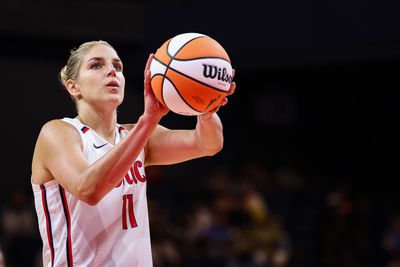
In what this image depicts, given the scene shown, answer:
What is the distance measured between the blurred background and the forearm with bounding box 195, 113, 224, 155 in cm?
670

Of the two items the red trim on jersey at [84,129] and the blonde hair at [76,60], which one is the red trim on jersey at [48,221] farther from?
the blonde hair at [76,60]

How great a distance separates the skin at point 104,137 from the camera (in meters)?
3.61

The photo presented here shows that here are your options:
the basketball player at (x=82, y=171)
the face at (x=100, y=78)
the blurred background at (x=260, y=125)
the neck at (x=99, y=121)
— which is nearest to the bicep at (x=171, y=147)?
the basketball player at (x=82, y=171)

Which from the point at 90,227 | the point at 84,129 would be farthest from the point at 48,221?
the point at 84,129

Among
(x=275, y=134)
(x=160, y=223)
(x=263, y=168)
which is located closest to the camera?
(x=160, y=223)

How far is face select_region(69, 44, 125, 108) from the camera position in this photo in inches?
164

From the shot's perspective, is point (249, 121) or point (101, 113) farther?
point (249, 121)

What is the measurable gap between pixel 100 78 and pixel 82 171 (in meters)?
0.69

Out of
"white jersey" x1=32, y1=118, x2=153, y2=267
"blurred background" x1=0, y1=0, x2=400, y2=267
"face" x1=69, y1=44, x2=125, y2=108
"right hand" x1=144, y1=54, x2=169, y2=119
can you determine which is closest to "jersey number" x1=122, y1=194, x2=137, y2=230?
"white jersey" x1=32, y1=118, x2=153, y2=267

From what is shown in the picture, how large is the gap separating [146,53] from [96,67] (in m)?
10.3

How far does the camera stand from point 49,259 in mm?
4129

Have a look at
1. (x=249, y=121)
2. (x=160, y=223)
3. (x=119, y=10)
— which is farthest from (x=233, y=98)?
(x=160, y=223)

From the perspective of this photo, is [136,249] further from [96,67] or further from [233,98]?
[233,98]

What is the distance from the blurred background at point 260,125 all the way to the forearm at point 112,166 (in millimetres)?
7544
